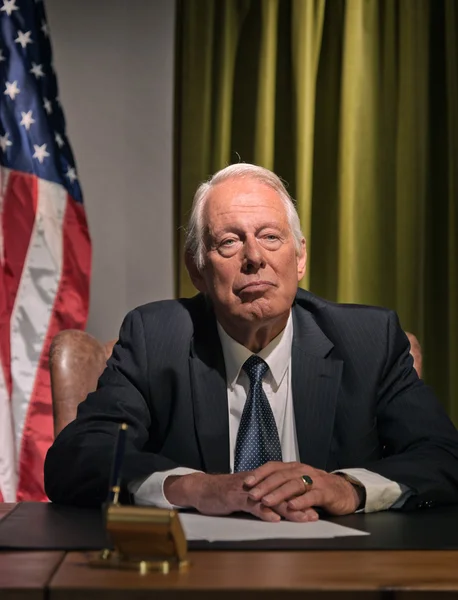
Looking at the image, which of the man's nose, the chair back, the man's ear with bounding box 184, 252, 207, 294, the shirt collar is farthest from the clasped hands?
the chair back

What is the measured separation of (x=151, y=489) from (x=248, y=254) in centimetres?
70

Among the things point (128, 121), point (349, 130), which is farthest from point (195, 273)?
point (128, 121)

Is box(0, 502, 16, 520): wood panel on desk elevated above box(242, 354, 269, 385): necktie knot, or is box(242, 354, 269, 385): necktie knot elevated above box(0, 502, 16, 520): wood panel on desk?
box(242, 354, 269, 385): necktie knot

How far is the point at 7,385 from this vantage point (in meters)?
3.66

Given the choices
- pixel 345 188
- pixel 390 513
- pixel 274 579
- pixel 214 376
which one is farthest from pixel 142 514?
pixel 345 188

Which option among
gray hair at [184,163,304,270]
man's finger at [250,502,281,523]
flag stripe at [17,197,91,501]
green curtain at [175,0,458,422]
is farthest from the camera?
green curtain at [175,0,458,422]

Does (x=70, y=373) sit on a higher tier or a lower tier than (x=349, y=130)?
lower

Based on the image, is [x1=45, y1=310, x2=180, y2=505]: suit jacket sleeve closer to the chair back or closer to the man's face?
the man's face

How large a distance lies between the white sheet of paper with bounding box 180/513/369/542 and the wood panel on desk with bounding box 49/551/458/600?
4.9 inches

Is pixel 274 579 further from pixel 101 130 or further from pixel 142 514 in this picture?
pixel 101 130

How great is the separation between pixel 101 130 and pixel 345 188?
1203 millimetres

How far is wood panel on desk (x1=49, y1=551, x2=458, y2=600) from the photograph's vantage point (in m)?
1.21

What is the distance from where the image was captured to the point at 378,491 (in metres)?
1.91

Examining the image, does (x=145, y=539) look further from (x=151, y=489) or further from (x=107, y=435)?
(x=107, y=435)
